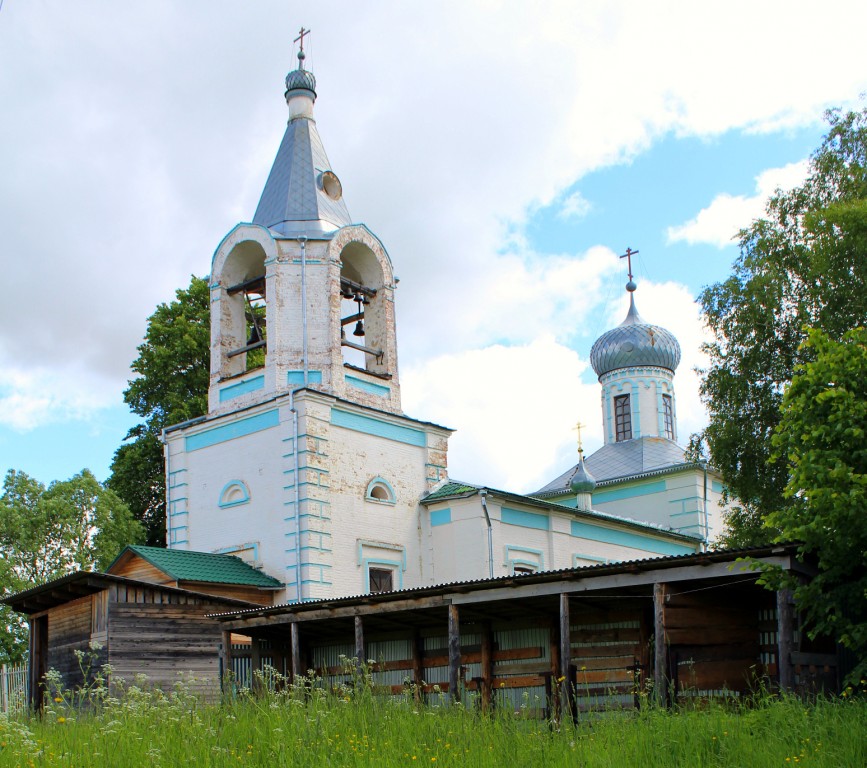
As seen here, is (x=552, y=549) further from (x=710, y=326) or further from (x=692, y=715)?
(x=692, y=715)

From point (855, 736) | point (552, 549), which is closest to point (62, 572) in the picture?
point (552, 549)

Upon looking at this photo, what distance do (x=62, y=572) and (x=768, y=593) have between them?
17147 mm

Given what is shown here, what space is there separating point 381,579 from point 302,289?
18.4ft

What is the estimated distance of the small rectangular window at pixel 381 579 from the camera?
2006 centimetres

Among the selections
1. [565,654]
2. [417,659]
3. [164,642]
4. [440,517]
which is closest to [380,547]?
[440,517]

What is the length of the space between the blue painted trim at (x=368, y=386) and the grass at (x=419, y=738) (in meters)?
11.1

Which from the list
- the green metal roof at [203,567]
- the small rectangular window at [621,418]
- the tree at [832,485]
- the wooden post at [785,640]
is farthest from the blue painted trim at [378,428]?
the small rectangular window at [621,418]

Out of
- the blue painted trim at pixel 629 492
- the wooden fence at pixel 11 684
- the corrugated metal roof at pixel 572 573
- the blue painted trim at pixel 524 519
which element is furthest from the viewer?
the blue painted trim at pixel 629 492

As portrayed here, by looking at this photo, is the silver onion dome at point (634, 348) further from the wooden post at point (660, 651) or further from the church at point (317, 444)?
the wooden post at point (660, 651)

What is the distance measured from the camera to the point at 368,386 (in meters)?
20.9

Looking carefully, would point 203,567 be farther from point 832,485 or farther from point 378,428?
point 832,485

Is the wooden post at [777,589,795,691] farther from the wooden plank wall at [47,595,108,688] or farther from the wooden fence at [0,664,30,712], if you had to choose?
the wooden fence at [0,664,30,712]

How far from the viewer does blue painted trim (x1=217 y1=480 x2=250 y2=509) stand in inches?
789

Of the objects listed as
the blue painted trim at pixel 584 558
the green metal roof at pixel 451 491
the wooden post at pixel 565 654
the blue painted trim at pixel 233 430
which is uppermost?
the blue painted trim at pixel 233 430
